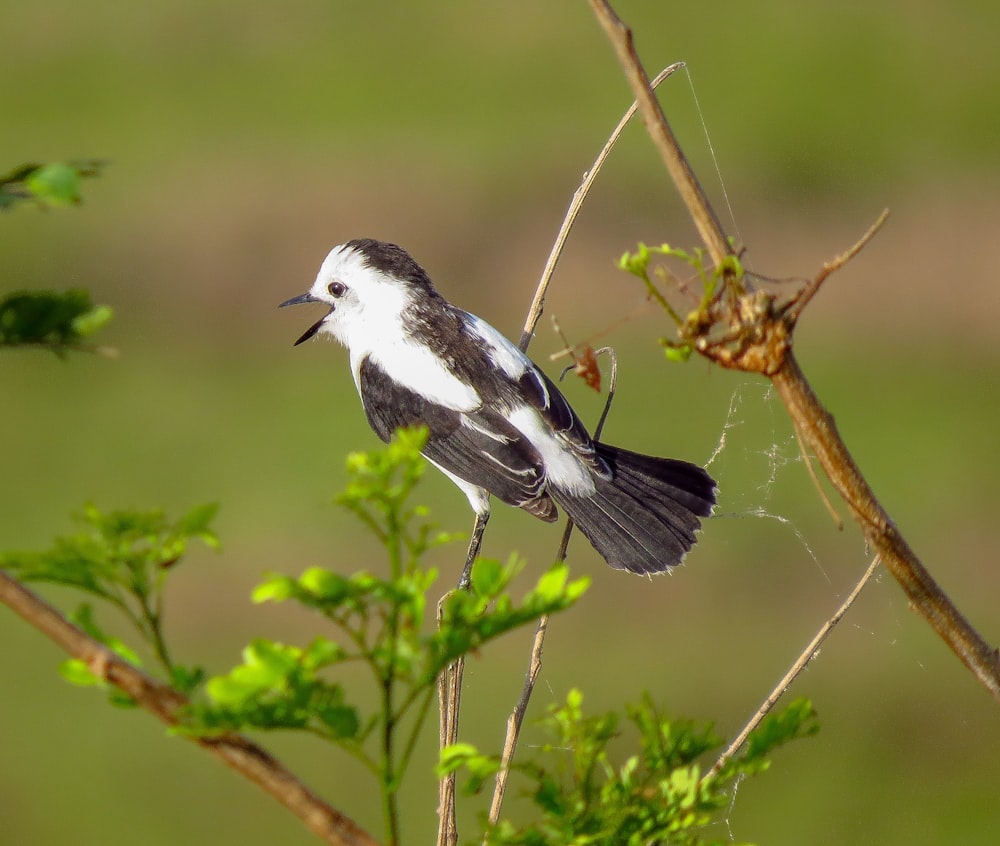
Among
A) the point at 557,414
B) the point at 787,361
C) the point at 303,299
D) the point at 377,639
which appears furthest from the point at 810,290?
the point at 303,299

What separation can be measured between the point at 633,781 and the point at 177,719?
1.95 ft

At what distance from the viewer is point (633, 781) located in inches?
62.4

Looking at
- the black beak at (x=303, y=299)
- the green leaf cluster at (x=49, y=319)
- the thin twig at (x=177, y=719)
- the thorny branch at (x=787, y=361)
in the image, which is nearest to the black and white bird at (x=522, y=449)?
the black beak at (x=303, y=299)

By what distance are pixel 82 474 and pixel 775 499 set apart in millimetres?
6278

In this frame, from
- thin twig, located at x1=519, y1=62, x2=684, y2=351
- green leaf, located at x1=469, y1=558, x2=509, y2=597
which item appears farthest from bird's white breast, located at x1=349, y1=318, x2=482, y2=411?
green leaf, located at x1=469, y1=558, x2=509, y2=597

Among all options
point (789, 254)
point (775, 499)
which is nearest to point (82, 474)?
point (775, 499)

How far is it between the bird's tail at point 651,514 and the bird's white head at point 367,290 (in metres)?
0.90

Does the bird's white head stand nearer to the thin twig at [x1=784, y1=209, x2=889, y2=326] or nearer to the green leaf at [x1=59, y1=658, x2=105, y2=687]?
the thin twig at [x1=784, y1=209, x2=889, y2=326]

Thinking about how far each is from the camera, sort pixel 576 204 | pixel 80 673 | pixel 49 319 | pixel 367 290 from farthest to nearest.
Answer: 1. pixel 367 290
2. pixel 576 204
3. pixel 49 319
4. pixel 80 673

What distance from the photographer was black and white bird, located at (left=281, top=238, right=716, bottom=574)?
4.07m

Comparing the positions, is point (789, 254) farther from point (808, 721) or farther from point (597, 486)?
point (808, 721)

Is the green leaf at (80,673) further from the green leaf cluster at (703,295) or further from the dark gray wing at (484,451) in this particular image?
the dark gray wing at (484,451)

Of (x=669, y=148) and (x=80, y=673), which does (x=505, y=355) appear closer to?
(x=669, y=148)

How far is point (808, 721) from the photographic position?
155cm
